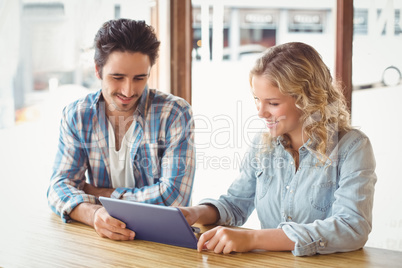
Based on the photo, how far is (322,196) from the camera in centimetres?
162

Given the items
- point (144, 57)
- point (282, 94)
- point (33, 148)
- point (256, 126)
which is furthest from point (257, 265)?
point (33, 148)

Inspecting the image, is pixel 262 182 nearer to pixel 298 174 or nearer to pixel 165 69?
pixel 298 174

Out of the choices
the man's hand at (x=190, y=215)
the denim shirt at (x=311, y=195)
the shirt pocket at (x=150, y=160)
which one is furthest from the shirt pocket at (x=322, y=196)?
the shirt pocket at (x=150, y=160)

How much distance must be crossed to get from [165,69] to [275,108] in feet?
5.59

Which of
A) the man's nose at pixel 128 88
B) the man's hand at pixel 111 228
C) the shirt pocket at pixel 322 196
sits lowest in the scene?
the man's hand at pixel 111 228

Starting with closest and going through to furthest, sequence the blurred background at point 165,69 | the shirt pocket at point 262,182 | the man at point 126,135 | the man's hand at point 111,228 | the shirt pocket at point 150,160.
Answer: the man's hand at point 111,228, the shirt pocket at point 262,182, the man at point 126,135, the shirt pocket at point 150,160, the blurred background at point 165,69

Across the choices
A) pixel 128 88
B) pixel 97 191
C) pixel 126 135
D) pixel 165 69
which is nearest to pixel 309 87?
pixel 128 88

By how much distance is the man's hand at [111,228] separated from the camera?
1564 millimetres

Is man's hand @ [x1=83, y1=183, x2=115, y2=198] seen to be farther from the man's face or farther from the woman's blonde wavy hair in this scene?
the woman's blonde wavy hair

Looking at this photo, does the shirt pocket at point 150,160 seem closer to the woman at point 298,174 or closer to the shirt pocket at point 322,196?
the woman at point 298,174

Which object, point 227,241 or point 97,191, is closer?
point 227,241

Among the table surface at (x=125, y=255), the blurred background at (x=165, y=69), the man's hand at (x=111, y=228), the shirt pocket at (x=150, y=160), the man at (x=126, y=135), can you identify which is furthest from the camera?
the blurred background at (x=165, y=69)

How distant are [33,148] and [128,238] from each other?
1.89 meters

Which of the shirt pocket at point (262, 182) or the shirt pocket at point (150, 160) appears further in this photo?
the shirt pocket at point (150, 160)
